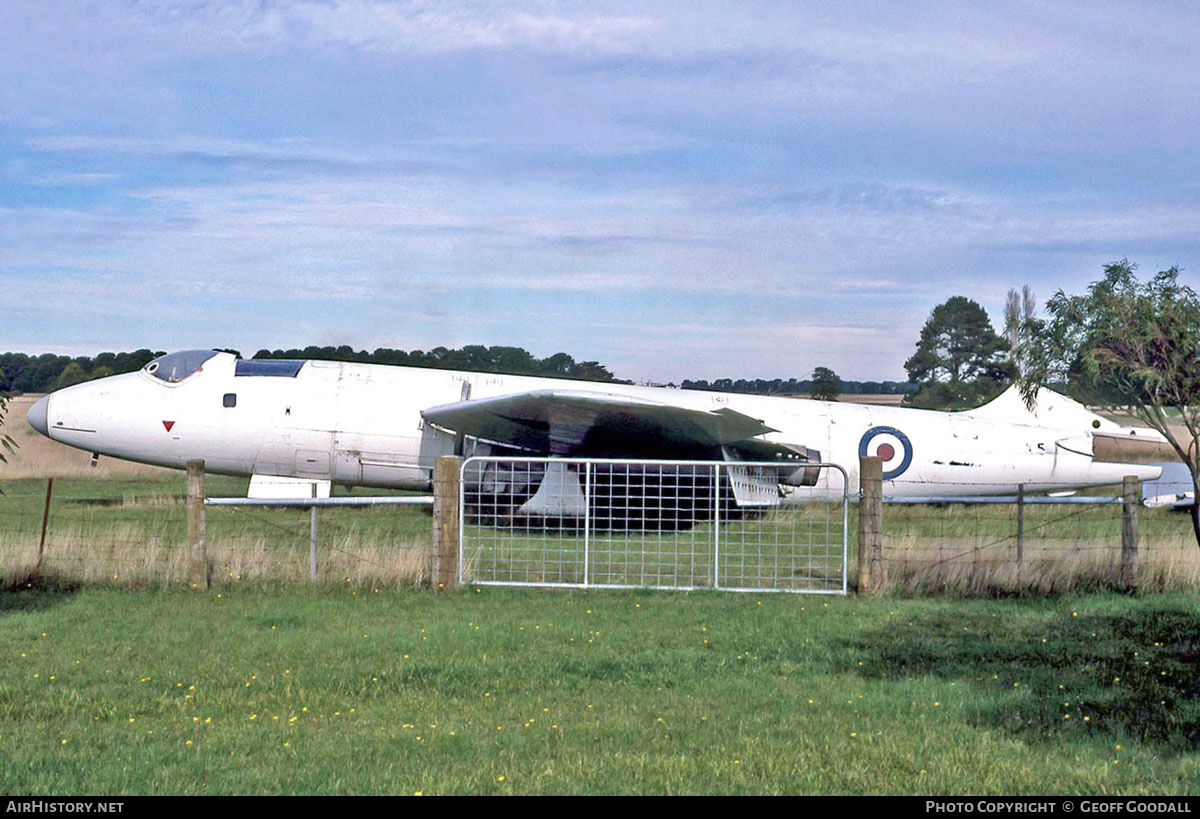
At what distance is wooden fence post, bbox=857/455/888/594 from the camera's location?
11219 millimetres

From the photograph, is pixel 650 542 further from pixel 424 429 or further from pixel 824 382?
pixel 824 382

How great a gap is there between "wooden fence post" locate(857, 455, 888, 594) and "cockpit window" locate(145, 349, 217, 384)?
13.4m

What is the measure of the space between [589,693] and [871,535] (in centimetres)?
514

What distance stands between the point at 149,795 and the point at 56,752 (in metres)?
1.04

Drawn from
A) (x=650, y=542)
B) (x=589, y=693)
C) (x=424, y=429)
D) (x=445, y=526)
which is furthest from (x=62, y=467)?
(x=589, y=693)

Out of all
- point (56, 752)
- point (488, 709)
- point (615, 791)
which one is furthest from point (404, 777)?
point (56, 752)

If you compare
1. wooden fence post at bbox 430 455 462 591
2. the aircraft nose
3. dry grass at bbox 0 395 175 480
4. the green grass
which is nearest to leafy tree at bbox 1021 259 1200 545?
the green grass

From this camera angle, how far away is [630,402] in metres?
16.8

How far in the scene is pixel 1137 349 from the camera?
8.20 meters

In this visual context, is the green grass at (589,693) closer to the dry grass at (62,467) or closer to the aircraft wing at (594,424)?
the aircraft wing at (594,424)

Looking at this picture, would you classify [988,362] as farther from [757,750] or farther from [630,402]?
[757,750]

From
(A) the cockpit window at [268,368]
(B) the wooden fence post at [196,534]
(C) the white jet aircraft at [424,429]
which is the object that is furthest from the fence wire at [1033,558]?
(A) the cockpit window at [268,368]

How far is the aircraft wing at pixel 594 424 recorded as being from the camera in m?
17.2

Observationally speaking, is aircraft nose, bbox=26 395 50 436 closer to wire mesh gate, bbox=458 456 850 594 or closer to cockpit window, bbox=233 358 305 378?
cockpit window, bbox=233 358 305 378
